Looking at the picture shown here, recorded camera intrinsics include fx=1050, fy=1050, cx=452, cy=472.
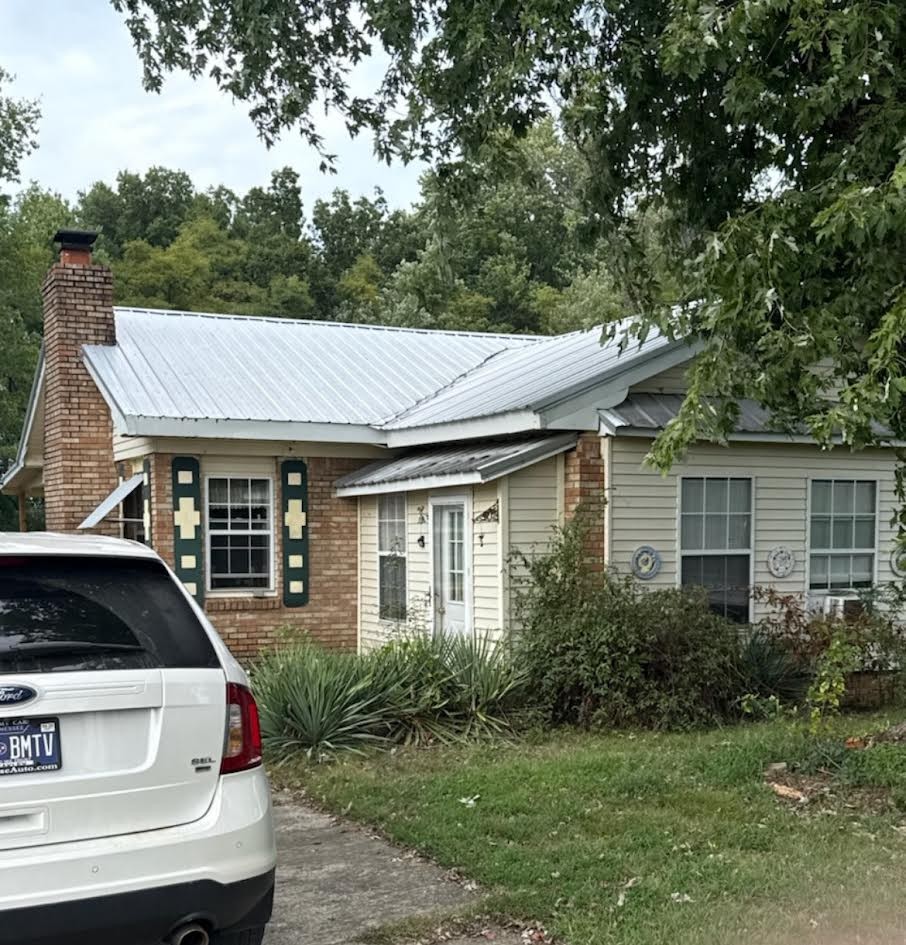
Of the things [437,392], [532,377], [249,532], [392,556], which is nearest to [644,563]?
[532,377]

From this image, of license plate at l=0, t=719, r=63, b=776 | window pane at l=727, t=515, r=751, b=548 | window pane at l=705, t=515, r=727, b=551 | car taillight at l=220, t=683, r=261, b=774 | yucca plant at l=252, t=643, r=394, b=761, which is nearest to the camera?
license plate at l=0, t=719, r=63, b=776

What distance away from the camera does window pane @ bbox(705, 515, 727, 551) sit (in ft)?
38.1

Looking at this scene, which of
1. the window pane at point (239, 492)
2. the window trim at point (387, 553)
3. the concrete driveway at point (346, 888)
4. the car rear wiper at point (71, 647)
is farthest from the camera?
the window pane at point (239, 492)

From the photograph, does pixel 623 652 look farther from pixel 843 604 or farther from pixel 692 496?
pixel 843 604

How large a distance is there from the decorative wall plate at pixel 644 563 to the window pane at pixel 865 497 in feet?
10.4

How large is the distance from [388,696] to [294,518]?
4771mm

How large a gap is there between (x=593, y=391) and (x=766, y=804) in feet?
16.7

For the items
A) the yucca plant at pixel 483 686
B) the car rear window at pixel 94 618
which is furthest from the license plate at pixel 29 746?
the yucca plant at pixel 483 686

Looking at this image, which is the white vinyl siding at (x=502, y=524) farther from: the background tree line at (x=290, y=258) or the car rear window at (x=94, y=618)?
the background tree line at (x=290, y=258)

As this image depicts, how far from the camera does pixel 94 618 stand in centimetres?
367

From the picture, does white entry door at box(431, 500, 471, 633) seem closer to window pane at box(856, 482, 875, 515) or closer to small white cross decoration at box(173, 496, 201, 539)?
small white cross decoration at box(173, 496, 201, 539)

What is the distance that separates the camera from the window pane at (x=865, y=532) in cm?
1262

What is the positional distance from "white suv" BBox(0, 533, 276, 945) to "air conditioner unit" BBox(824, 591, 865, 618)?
9617mm

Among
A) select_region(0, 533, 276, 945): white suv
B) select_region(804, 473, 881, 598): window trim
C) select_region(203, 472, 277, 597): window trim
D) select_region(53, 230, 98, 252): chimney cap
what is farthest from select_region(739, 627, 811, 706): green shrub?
select_region(53, 230, 98, 252): chimney cap
